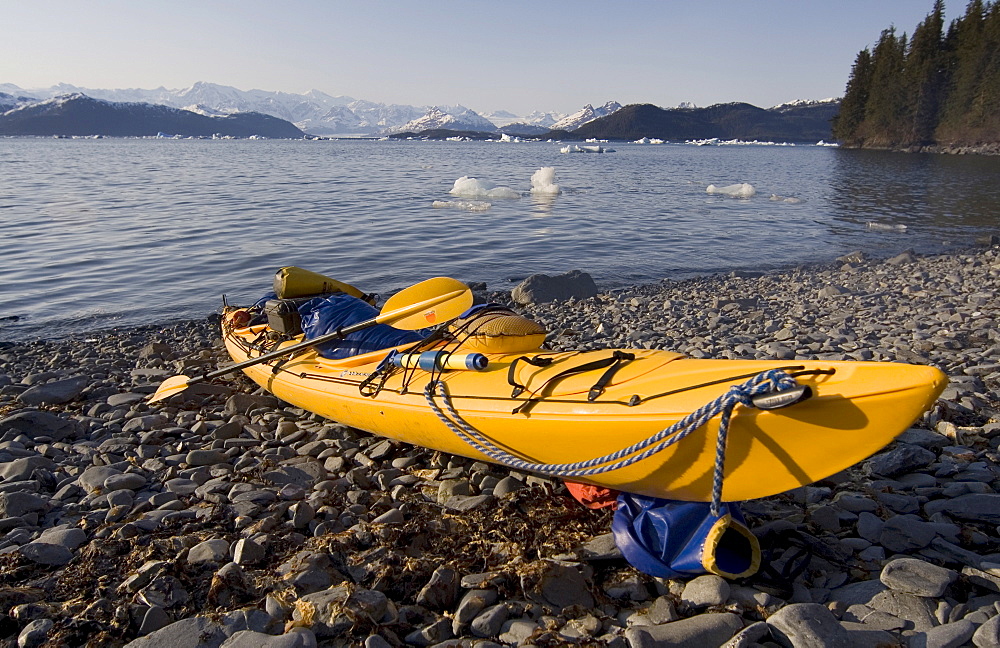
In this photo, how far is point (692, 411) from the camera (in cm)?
257

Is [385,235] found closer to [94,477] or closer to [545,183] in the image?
[545,183]

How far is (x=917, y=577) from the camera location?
8.00 feet

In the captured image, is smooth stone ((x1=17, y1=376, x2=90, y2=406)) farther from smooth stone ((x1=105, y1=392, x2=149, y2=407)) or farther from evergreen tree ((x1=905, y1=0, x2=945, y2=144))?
evergreen tree ((x1=905, y1=0, x2=945, y2=144))

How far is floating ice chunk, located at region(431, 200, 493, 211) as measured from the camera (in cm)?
1992

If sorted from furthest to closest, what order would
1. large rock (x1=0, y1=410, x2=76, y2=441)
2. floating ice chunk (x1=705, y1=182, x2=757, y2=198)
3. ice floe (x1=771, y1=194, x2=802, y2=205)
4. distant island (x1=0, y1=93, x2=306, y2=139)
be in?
distant island (x1=0, y1=93, x2=306, y2=139)
floating ice chunk (x1=705, y1=182, x2=757, y2=198)
ice floe (x1=771, y1=194, x2=802, y2=205)
large rock (x1=0, y1=410, x2=76, y2=441)

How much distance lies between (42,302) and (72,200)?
1482cm

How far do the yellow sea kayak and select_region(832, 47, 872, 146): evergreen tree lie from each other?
80185 mm

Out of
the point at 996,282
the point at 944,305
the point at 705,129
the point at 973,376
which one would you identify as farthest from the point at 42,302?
the point at 705,129

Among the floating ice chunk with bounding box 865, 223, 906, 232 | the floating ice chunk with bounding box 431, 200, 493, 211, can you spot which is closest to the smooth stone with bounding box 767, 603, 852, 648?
the floating ice chunk with bounding box 865, 223, 906, 232

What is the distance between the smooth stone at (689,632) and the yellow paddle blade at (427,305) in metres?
2.38

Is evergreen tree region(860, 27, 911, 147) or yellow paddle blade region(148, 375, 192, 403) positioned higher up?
evergreen tree region(860, 27, 911, 147)

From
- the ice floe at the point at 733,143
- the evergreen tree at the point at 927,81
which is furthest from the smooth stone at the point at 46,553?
the ice floe at the point at 733,143

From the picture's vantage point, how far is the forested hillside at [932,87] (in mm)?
53594

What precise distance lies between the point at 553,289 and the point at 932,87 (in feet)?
229
